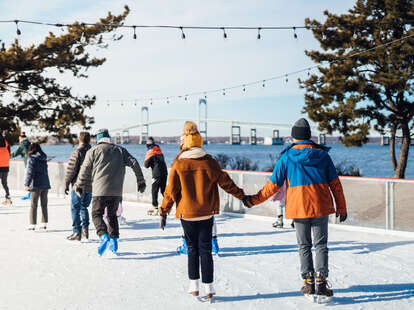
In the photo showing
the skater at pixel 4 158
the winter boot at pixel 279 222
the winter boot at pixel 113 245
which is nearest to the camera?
the winter boot at pixel 113 245

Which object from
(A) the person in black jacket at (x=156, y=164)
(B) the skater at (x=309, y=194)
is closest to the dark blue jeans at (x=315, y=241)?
(B) the skater at (x=309, y=194)

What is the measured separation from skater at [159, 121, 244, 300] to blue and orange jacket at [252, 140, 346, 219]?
582 millimetres

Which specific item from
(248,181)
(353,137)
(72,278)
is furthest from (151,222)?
(353,137)

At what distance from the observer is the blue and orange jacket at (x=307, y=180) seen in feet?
12.4

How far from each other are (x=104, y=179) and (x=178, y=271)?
147cm

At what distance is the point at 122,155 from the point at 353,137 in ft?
52.6

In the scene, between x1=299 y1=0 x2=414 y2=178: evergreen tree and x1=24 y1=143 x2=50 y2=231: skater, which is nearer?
x1=24 y1=143 x2=50 y2=231: skater

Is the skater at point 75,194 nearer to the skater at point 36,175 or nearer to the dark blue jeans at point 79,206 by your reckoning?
the dark blue jeans at point 79,206

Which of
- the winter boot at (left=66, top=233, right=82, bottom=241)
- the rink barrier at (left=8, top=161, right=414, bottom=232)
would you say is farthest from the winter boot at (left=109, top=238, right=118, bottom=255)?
the rink barrier at (left=8, top=161, right=414, bottom=232)

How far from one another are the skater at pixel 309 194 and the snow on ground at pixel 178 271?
0.25 m

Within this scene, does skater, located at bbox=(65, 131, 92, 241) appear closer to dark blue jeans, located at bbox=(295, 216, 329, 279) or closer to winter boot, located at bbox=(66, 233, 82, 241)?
winter boot, located at bbox=(66, 233, 82, 241)

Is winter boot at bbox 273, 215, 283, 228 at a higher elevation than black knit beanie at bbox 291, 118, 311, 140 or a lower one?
lower

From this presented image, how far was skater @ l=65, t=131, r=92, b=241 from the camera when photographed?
589cm

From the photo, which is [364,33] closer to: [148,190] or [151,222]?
[148,190]
